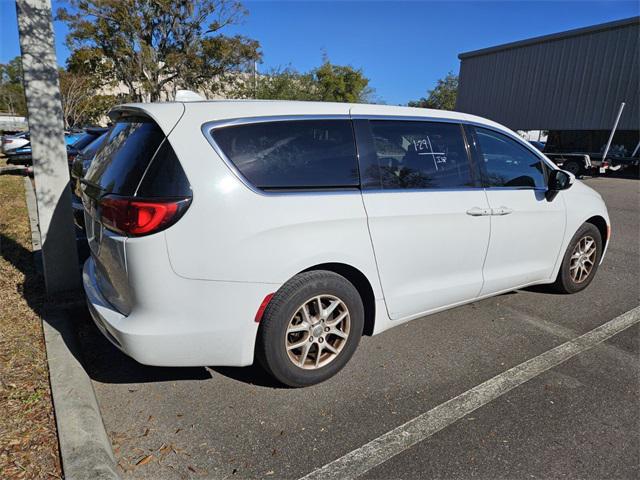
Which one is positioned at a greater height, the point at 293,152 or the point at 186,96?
the point at 186,96

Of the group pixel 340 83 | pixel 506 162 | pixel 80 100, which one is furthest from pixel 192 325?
pixel 80 100

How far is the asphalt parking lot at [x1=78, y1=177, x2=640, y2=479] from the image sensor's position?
2270mm

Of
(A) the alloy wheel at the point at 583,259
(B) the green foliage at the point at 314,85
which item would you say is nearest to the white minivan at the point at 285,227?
(A) the alloy wheel at the point at 583,259

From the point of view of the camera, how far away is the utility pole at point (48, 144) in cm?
362

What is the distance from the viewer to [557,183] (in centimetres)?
395

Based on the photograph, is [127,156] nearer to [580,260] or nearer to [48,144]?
[48,144]

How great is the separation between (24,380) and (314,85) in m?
30.3

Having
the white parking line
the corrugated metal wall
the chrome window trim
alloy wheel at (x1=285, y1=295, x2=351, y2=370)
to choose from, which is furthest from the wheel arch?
the corrugated metal wall

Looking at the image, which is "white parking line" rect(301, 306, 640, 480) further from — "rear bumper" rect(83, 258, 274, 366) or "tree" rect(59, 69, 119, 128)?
"tree" rect(59, 69, 119, 128)

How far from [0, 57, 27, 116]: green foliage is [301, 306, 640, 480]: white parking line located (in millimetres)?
72614

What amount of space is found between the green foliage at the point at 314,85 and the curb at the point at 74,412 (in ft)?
70.4

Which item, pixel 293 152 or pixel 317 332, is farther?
pixel 317 332

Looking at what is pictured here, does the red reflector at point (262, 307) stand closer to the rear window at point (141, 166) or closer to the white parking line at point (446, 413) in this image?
the rear window at point (141, 166)

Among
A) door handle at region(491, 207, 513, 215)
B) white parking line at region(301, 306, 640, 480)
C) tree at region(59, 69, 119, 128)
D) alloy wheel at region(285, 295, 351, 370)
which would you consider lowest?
white parking line at region(301, 306, 640, 480)
